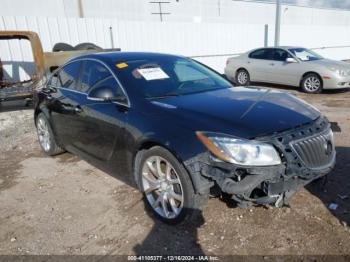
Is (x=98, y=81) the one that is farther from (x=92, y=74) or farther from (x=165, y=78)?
(x=165, y=78)

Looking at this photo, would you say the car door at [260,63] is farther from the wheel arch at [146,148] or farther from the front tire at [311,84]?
the wheel arch at [146,148]

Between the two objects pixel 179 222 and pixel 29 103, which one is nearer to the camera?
pixel 179 222

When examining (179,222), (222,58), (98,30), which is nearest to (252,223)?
(179,222)

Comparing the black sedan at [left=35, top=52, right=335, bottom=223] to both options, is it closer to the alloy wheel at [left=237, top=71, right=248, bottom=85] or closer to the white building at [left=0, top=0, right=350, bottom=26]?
the alloy wheel at [left=237, top=71, right=248, bottom=85]

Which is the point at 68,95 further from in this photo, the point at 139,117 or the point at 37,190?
the point at 139,117

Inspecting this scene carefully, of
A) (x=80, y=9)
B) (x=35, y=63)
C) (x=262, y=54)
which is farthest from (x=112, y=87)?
(x=80, y=9)

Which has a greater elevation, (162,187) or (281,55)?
(281,55)

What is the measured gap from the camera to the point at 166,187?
3027 millimetres

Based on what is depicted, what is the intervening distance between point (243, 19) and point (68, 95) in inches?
1075

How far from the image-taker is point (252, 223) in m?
3.06

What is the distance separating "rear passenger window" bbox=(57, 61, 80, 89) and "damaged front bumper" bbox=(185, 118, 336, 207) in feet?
7.57

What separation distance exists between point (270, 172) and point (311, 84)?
821 centimetres

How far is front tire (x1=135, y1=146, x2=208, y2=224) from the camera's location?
274 cm

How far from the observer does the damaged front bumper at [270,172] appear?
250cm
